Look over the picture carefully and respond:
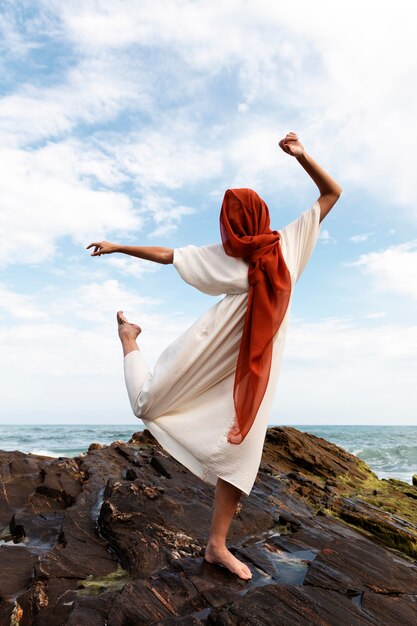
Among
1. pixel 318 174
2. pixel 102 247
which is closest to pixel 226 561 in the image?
pixel 102 247

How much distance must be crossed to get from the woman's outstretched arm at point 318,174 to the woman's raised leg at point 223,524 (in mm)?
2243

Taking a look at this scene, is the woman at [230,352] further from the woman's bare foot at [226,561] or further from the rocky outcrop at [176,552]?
the rocky outcrop at [176,552]

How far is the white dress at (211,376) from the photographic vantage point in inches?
145

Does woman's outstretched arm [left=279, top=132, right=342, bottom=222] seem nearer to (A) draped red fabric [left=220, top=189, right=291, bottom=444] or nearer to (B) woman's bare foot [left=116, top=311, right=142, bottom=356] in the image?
(A) draped red fabric [left=220, top=189, right=291, bottom=444]

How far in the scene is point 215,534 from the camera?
12.4 feet

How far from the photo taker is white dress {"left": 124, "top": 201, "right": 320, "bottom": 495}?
368 cm

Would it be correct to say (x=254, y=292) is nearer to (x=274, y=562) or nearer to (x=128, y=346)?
(x=128, y=346)

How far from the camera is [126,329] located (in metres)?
4.30

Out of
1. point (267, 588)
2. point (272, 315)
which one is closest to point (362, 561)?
point (267, 588)

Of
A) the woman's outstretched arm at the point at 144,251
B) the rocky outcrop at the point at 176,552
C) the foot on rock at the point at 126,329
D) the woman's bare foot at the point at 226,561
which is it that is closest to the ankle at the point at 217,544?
the woman's bare foot at the point at 226,561

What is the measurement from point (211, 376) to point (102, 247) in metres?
1.38

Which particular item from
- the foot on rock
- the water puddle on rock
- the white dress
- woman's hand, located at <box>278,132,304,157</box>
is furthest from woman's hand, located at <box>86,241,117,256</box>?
the water puddle on rock

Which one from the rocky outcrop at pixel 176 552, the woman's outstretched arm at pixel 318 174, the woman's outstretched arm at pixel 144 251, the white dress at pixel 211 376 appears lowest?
the rocky outcrop at pixel 176 552

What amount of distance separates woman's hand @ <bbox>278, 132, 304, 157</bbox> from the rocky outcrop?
3071 mm
